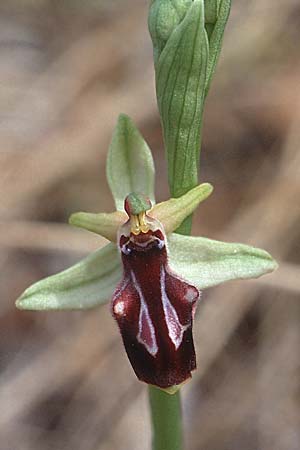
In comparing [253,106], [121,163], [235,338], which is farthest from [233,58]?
[121,163]

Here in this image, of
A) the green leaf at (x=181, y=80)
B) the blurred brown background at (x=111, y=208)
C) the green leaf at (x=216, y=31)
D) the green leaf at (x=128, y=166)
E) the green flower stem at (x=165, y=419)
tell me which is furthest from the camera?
the blurred brown background at (x=111, y=208)

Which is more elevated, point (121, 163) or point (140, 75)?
point (140, 75)

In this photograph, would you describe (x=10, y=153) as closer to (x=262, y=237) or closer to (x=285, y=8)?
(x=262, y=237)

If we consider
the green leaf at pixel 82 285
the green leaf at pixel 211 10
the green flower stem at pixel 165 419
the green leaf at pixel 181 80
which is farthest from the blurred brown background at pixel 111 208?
the green leaf at pixel 211 10

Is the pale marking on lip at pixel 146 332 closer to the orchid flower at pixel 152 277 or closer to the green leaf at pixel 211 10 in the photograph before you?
the orchid flower at pixel 152 277

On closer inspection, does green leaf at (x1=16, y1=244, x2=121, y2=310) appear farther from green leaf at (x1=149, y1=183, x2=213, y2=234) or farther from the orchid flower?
green leaf at (x1=149, y1=183, x2=213, y2=234)

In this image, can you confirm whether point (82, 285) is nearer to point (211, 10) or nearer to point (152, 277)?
point (152, 277)
